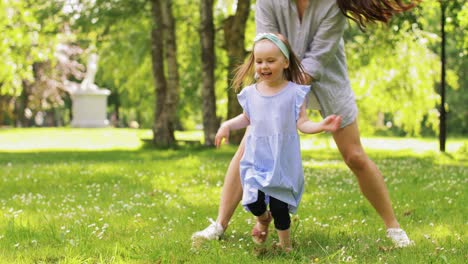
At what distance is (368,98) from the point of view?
25.1 metres

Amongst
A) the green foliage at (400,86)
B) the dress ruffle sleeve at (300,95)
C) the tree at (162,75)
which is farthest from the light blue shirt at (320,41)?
the green foliage at (400,86)

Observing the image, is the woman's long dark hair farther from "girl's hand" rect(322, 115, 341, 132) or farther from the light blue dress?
"girl's hand" rect(322, 115, 341, 132)

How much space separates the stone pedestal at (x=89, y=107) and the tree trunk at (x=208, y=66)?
17.6 meters

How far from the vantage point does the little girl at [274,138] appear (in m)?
4.43

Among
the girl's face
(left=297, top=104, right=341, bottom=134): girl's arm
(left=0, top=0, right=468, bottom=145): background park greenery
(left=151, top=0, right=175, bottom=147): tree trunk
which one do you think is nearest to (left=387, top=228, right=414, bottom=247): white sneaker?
(left=297, top=104, right=341, bottom=134): girl's arm

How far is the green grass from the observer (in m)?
4.46

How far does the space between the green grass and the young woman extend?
271 mm

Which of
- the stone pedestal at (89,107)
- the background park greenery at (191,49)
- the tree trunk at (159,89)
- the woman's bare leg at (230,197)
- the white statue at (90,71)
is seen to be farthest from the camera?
the stone pedestal at (89,107)

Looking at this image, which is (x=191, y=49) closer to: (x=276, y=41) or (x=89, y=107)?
(x=89, y=107)

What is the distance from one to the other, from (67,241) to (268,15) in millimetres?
2185

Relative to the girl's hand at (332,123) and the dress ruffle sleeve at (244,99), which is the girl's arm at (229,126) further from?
the girl's hand at (332,123)

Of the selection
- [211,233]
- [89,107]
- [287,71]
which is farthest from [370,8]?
[89,107]

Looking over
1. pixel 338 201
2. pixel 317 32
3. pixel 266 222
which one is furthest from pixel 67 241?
pixel 338 201

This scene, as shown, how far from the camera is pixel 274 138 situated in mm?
4469
